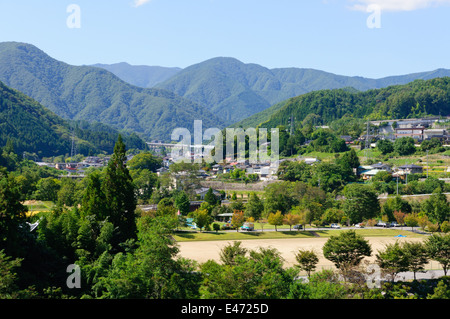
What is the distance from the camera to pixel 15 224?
54.9 ft

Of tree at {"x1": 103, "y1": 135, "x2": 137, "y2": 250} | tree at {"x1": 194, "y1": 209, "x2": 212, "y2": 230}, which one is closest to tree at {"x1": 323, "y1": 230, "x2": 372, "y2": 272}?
tree at {"x1": 103, "y1": 135, "x2": 137, "y2": 250}

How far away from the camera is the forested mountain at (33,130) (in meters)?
92.3

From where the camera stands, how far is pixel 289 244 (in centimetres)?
3019

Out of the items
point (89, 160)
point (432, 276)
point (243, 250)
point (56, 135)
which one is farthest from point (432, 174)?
point (56, 135)

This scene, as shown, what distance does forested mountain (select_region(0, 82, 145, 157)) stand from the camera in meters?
92.3

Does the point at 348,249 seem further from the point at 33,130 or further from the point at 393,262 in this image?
the point at 33,130

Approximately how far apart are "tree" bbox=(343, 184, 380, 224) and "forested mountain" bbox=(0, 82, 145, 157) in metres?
67.5

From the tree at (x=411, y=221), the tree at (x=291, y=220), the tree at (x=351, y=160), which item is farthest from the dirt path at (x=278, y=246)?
the tree at (x=351, y=160)

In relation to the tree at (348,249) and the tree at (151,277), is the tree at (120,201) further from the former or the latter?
the tree at (348,249)

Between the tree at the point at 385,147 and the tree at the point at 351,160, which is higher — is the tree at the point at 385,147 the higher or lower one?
the higher one

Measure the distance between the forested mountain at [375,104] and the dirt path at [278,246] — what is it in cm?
6894

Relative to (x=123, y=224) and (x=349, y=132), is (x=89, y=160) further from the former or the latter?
(x=123, y=224)

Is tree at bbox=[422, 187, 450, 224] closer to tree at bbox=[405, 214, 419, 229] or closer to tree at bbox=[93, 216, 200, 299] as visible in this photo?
tree at bbox=[405, 214, 419, 229]

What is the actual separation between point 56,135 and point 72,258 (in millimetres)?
91075
